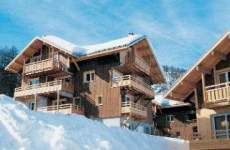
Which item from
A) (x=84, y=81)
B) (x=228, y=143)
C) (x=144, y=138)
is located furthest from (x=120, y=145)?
(x=84, y=81)

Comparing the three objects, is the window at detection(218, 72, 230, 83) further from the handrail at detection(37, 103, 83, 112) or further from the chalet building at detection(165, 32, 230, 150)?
the handrail at detection(37, 103, 83, 112)

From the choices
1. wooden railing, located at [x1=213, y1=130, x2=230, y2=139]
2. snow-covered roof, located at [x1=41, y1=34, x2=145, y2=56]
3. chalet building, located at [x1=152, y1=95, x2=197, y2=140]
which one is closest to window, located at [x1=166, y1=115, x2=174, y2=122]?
chalet building, located at [x1=152, y1=95, x2=197, y2=140]

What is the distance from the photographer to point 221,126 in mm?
19125

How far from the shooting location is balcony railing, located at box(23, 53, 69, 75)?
35.5 metres

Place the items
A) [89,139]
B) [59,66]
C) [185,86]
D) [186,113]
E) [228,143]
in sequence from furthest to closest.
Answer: [186,113] → [59,66] → [185,86] → [228,143] → [89,139]

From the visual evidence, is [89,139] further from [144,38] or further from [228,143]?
[144,38]

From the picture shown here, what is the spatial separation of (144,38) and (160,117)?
47.5 feet

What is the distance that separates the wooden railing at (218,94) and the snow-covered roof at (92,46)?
14.5 meters

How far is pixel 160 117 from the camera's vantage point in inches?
1811

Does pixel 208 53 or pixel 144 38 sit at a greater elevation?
pixel 144 38

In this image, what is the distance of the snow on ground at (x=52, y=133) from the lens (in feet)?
35.0

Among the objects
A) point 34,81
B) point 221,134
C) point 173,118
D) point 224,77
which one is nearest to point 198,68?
point 224,77

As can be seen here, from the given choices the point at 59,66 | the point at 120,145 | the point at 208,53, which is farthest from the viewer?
the point at 59,66

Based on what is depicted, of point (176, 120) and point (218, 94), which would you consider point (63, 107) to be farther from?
point (218, 94)
